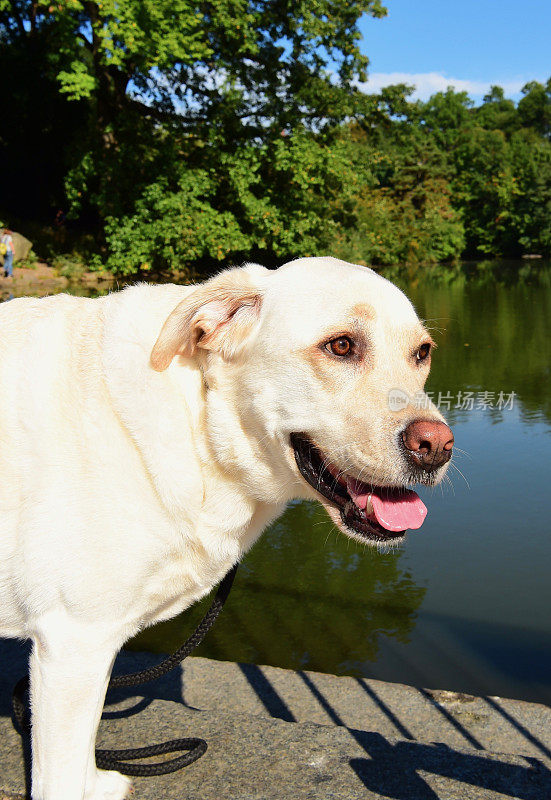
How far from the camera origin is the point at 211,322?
260 centimetres

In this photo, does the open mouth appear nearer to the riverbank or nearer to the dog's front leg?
the dog's front leg

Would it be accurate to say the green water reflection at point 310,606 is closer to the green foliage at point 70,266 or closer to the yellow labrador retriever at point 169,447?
the yellow labrador retriever at point 169,447

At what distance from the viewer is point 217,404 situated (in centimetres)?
262

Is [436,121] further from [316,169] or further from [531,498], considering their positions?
[531,498]

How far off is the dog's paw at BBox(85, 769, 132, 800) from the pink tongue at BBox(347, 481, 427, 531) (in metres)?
1.50

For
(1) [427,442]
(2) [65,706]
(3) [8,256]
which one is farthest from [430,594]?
(3) [8,256]

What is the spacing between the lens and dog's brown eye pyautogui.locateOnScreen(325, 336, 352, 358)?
2.59m

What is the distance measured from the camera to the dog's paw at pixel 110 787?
2.71 metres

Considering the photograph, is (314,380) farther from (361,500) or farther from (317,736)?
(317,736)

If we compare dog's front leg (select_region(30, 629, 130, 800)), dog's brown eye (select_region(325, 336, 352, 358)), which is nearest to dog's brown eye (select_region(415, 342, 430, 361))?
dog's brown eye (select_region(325, 336, 352, 358))

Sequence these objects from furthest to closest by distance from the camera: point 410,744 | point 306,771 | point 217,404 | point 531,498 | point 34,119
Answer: point 34,119 < point 531,498 < point 410,744 < point 306,771 < point 217,404

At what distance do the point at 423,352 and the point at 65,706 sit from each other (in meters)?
1.93

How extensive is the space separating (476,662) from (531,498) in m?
3.37

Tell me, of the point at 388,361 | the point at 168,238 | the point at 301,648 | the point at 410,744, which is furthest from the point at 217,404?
the point at 168,238
